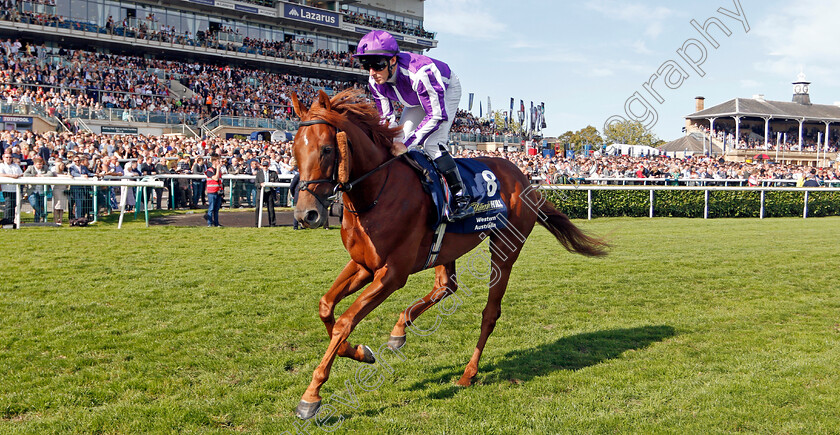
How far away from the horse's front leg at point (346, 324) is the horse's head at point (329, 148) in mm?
583

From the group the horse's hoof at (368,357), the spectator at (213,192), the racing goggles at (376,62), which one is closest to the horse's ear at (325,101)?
the racing goggles at (376,62)

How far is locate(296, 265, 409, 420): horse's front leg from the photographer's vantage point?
3.48m

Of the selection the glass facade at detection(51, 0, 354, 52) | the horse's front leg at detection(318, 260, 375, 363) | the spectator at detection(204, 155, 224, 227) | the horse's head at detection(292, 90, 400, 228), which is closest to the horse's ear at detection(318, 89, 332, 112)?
the horse's head at detection(292, 90, 400, 228)

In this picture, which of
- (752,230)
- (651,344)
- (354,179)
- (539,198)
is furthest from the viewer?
(752,230)

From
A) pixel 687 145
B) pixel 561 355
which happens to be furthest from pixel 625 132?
pixel 561 355

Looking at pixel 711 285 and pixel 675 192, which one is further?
pixel 675 192

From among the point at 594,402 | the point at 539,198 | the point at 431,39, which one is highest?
the point at 431,39

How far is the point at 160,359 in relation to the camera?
438 centimetres

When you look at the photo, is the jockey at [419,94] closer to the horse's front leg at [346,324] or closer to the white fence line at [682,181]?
the horse's front leg at [346,324]

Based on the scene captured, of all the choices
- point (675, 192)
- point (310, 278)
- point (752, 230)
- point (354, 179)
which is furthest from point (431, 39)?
point (354, 179)

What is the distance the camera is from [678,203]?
686 inches

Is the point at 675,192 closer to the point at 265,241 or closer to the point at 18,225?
the point at 265,241

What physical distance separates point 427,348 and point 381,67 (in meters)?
2.17

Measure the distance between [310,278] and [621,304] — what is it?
3.53 meters
